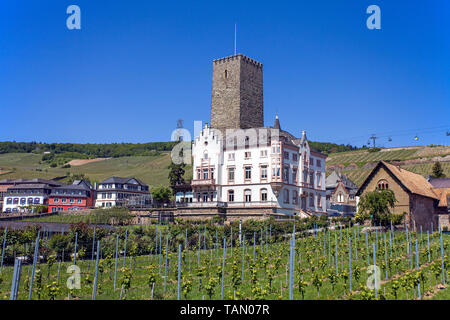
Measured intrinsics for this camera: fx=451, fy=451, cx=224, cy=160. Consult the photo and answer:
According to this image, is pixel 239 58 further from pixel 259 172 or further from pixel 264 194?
pixel 264 194

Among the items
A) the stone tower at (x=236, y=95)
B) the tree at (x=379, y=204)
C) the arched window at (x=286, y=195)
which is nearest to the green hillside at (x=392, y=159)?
the stone tower at (x=236, y=95)

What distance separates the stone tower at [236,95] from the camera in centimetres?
8088

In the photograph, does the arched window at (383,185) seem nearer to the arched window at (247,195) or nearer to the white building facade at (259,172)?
the white building facade at (259,172)

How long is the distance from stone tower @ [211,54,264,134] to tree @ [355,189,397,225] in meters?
29.9

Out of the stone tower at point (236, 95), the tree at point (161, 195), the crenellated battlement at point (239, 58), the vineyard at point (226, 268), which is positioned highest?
the crenellated battlement at point (239, 58)

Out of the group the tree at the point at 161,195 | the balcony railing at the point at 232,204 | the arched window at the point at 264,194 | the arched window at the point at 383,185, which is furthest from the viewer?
the tree at the point at 161,195

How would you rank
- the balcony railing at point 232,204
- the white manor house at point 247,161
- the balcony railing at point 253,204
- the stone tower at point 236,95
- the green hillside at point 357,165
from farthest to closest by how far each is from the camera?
the green hillside at point 357,165
the stone tower at point 236,95
the white manor house at point 247,161
the balcony railing at point 232,204
the balcony railing at point 253,204

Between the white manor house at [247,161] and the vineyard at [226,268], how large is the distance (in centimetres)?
1199

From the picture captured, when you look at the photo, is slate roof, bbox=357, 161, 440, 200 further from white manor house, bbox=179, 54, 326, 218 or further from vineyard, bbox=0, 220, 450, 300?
white manor house, bbox=179, 54, 326, 218

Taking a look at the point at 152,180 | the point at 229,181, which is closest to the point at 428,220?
the point at 229,181

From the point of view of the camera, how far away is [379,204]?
55.6 metres

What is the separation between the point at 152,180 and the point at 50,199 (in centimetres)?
5725

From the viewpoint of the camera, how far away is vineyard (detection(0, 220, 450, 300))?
2514 cm
